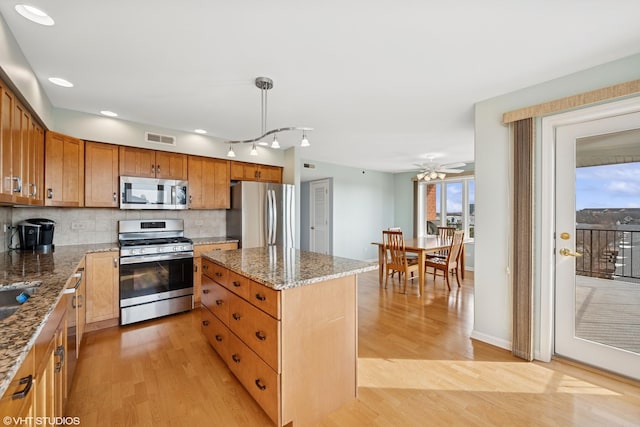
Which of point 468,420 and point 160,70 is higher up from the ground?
point 160,70

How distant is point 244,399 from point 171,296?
2008mm

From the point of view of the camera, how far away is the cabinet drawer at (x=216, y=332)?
219 cm

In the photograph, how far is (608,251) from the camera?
7.29 feet

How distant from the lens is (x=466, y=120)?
3389mm

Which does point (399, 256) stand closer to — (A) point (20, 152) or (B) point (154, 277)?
(B) point (154, 277)

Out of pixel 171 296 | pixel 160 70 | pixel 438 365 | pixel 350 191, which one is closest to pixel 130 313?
pixel 171 296

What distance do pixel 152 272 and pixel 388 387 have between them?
2.84 meters

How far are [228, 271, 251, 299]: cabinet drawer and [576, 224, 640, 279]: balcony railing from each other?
2.65 metres

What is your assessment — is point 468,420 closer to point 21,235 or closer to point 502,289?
point 502,289

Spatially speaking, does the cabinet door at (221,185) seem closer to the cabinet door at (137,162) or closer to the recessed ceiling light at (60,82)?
the cabinet door at (137,162)

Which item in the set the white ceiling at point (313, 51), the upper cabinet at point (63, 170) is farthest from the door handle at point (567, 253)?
the upper cabinet at point (63, 170)

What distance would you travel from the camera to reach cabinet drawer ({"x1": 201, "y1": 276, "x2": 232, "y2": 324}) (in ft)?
7.00

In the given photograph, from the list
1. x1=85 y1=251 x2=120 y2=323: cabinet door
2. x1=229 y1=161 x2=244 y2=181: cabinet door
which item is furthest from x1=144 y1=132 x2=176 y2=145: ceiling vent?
x1=85 y1=251 x2=120 y2=323: cabinet door

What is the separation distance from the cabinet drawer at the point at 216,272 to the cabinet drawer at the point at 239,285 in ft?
0.29
